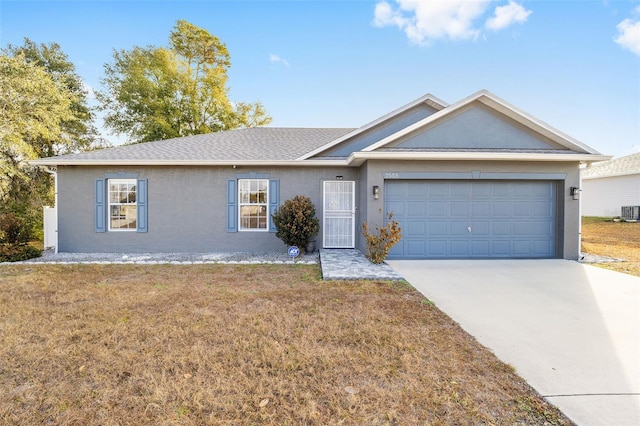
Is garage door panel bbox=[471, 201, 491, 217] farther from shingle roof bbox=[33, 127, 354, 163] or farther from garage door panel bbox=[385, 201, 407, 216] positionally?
shingle roof bbox=[33, 127, 354, 163]

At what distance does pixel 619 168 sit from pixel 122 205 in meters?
29.2

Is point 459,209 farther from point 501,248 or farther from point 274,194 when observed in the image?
point 274,194

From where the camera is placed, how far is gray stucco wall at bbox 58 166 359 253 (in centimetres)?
932

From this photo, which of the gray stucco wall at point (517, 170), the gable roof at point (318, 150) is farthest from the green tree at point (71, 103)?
the gray stucco wall at point (517, 170)

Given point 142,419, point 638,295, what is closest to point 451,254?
point 638,295

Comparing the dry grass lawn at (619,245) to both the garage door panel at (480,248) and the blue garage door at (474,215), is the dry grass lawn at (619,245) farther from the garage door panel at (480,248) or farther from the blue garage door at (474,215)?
the garage door panel at (480,248)

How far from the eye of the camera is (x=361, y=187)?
9.22m

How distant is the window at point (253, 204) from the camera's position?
9.51m

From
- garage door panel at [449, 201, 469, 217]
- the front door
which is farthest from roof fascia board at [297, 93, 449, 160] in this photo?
garage door panel at [449, 201, 469, 217]

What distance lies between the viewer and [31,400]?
2.39 m

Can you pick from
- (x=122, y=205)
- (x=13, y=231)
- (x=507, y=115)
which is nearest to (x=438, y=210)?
(x=507, y=115)

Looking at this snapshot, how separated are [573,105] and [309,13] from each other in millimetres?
11456

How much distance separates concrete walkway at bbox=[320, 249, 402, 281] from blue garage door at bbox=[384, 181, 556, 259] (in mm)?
1648

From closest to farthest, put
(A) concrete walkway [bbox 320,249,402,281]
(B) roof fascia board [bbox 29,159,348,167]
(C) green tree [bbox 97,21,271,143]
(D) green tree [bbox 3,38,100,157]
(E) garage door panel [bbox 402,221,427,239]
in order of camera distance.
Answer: (A) concrete walkway [bbox 320,249,402,281]
(E) garage door panel [bbox 402,221,427,239]
(B) roof fascia board [bbox 29,159,348,167]
(D) green tree [bbox 3,38,100,157]
(C) green tree [bbox 97,21,271,143]
